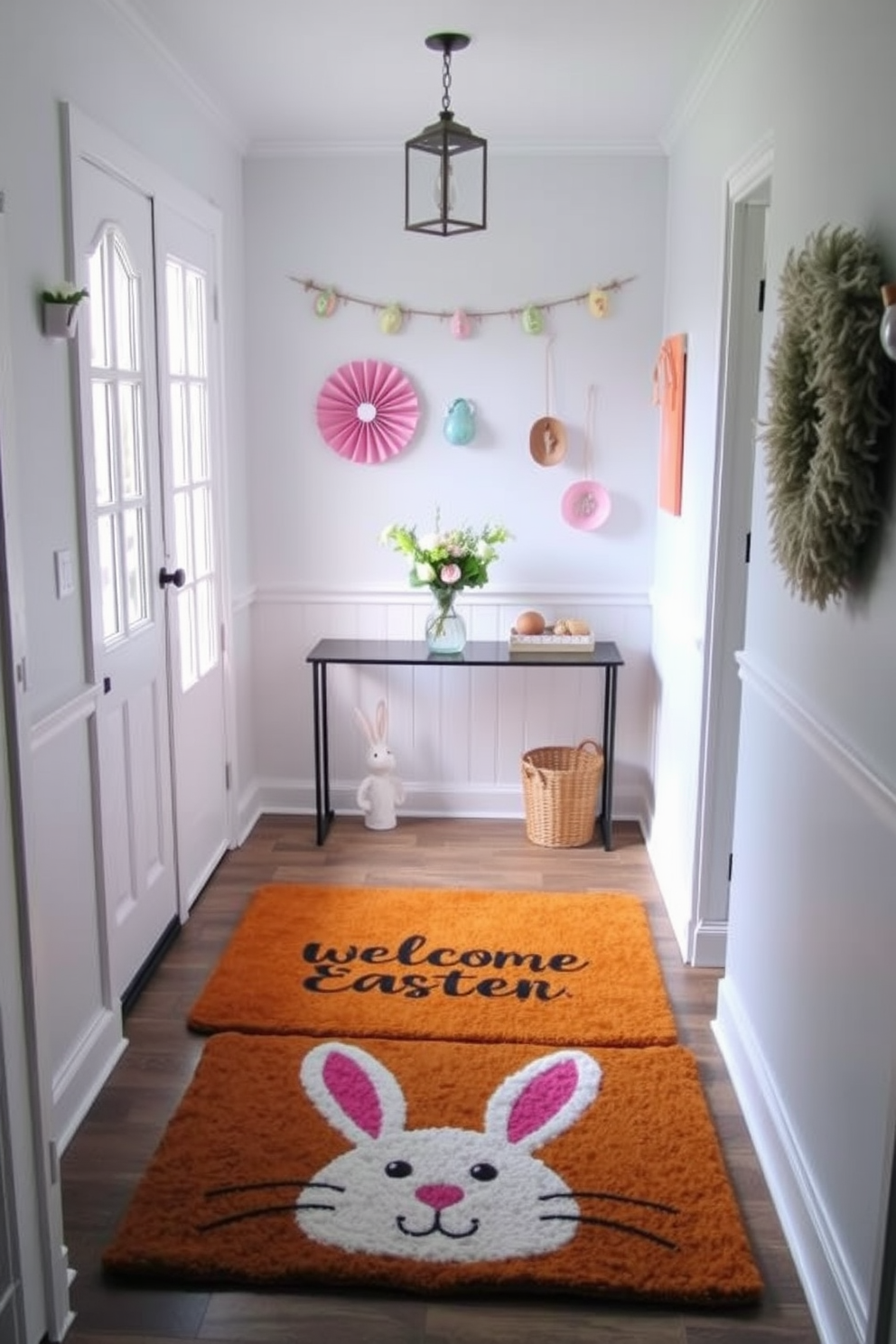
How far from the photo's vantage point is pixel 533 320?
436cm

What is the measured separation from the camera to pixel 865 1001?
189 centimetres

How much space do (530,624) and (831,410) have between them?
2.49m

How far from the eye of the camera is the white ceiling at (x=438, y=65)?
9.67 feet

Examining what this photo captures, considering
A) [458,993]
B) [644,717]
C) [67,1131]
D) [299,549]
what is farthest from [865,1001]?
[299,549]

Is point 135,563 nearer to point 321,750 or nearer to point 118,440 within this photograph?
point 118,440

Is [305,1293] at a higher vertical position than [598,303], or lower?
lower

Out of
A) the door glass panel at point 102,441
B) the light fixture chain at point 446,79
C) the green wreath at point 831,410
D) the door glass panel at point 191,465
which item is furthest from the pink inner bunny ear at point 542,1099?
the light fixture chain at point 446,79

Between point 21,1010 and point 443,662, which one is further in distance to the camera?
point 443,662

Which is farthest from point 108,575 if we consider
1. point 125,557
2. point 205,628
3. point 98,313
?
point 205,628

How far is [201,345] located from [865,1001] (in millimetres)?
2930

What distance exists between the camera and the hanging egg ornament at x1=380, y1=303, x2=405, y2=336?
14.3ft

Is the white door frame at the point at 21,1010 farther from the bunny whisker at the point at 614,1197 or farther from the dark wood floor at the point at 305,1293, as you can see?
the bunny whisker at the point at 614,1197

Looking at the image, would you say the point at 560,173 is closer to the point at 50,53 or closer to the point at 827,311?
the point at 50,53

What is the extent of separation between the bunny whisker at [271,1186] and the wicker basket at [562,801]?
208cm
